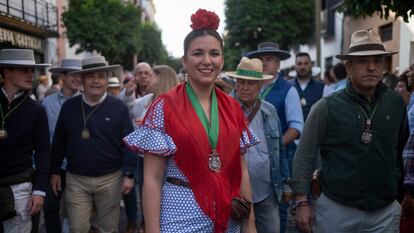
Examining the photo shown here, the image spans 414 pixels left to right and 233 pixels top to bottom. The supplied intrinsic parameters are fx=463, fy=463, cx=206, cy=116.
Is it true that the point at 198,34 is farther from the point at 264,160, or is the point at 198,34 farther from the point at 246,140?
the point at 264,160

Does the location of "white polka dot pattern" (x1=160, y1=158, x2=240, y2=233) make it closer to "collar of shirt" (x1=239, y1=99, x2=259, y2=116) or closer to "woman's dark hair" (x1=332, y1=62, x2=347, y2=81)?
"collar of shirt" (x1=239, y1=99, x2=259, y2=116)

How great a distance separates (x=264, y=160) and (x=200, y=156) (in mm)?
1720

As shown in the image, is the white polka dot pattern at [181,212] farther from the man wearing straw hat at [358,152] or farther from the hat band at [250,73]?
the hat band at [250,73]

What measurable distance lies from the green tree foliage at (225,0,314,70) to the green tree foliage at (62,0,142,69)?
6.10m

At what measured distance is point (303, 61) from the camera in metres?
7.59

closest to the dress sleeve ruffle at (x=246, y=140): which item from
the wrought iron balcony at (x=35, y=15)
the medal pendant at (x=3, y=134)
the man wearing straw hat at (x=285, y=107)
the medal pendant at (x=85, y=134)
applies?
the man wearing straw hat at (x=285, y=107)

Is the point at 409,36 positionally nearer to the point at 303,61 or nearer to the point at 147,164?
the point at 303,61

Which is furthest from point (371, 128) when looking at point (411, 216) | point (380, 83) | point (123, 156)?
point (123, 156)

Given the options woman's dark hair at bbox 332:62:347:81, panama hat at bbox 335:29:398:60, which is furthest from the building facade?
panama hat at bbox 335:29:398:60

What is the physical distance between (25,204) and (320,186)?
8.10 feet

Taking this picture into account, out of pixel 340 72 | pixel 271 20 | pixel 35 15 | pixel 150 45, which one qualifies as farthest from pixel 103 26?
pixel 150 45

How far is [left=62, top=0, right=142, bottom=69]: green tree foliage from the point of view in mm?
23016

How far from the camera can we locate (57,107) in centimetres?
592

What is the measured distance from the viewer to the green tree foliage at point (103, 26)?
2302cm
